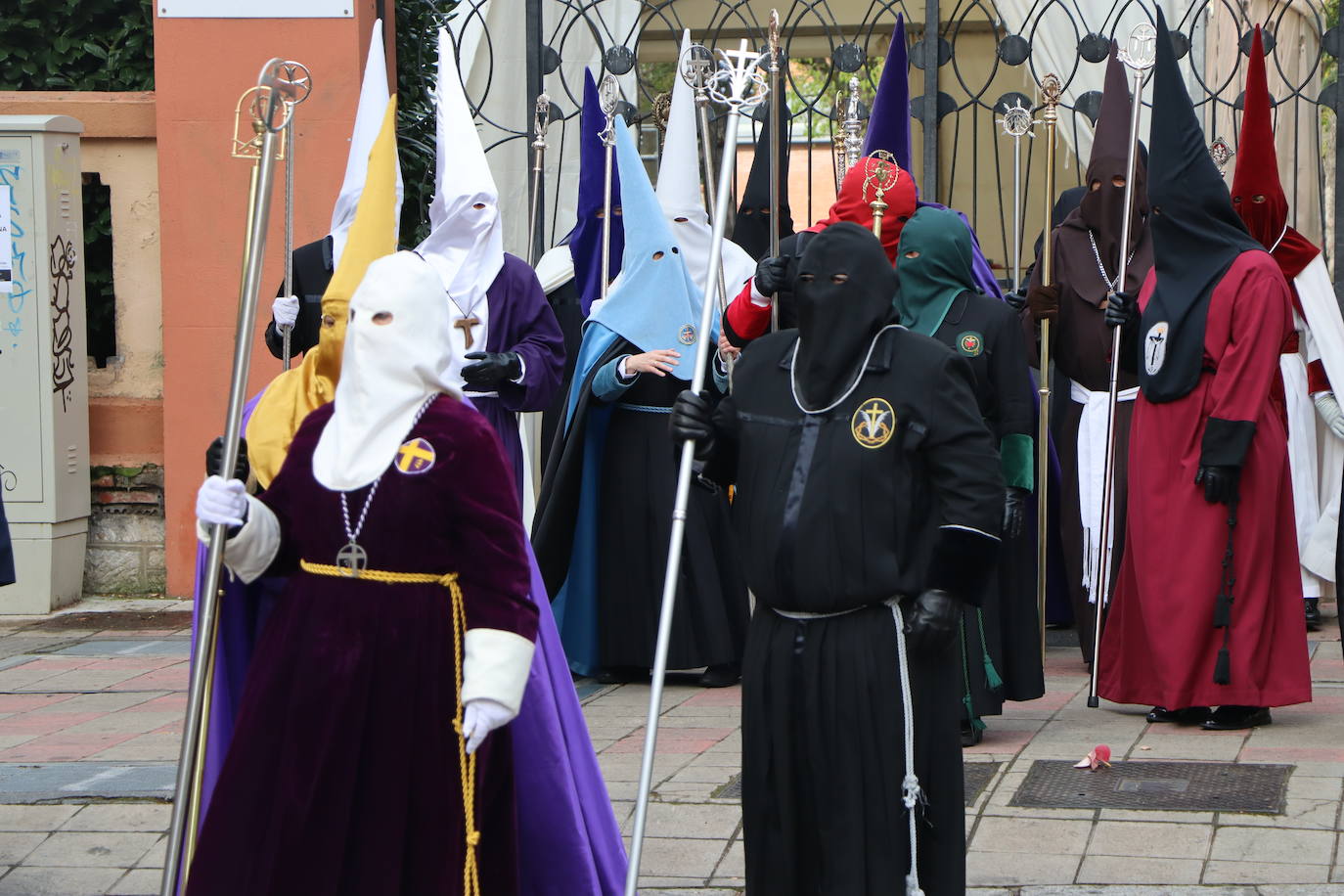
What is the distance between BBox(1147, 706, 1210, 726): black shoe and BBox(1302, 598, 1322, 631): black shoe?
2.11 m

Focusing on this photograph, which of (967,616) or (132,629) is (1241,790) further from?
(132,629)

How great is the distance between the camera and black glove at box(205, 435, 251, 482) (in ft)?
13.0

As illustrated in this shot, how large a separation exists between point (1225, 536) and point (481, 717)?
373 centimetres

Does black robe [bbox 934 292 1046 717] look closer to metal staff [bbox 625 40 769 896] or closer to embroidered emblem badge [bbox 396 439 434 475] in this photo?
metal staff [bbox 625 40 769 896]

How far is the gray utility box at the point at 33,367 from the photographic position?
9.17m

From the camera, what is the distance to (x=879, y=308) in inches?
158

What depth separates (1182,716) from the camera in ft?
22.1

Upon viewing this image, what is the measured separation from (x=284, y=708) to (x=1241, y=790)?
3138mm

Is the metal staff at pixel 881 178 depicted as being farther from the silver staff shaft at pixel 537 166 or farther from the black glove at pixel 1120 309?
the silver staff shaft at pixel 537 166

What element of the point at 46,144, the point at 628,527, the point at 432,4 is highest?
the point at 432,4

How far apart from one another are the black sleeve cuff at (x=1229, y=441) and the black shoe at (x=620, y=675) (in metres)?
2.59

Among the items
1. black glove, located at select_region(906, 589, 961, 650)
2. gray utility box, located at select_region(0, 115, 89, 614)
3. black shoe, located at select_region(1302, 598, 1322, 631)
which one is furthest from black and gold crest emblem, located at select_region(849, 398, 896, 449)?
gray utility box, located at select_region(0, 115, 89, 614)

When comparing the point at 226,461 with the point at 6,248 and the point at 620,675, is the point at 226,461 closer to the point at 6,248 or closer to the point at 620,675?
the point at 620,675

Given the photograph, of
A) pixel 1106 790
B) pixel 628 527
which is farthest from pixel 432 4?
pixel 1106 790
